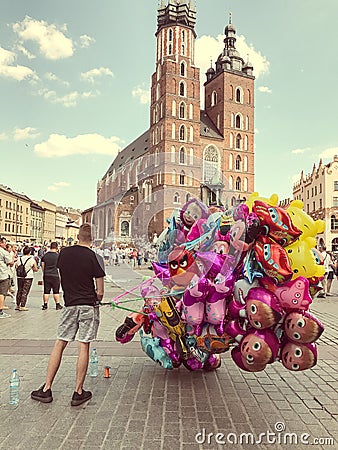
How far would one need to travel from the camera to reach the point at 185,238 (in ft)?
14.3

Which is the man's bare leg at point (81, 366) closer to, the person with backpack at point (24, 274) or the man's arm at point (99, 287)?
the man's arm at point (99, 287)

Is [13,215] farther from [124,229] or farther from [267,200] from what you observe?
[267,200]

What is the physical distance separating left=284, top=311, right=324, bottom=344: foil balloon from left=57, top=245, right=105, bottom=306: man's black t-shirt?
208cm

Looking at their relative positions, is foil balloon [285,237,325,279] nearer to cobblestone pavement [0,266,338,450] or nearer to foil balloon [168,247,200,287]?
foil balloon [168,247,200,287]

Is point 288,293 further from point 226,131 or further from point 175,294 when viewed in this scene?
point 226,131

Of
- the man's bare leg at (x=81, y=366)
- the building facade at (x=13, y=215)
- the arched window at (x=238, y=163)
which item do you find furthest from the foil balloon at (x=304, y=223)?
the building facade at (x=13, y=215)

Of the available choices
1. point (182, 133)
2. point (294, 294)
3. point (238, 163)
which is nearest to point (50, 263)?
point (294, 294)

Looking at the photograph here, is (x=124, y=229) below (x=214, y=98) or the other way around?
below

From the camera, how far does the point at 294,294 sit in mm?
3443

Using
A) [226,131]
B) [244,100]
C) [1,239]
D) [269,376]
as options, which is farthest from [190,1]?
[269,376]

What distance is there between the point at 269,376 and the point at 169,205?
9.16 feet

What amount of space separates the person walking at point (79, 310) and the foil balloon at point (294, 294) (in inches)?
78.2

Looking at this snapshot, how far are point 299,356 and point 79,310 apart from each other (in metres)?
2.36

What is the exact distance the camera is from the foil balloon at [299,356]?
350 cm
